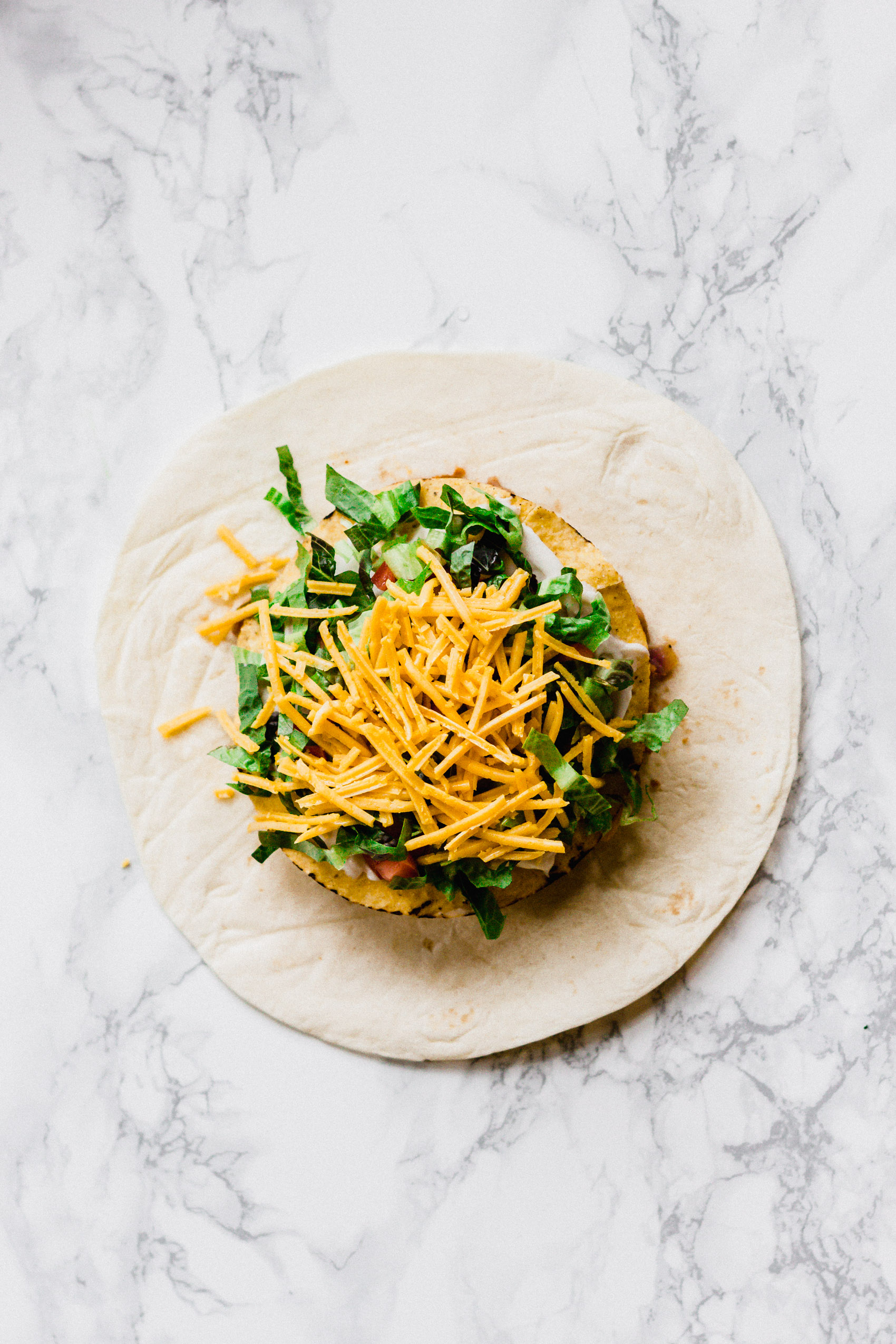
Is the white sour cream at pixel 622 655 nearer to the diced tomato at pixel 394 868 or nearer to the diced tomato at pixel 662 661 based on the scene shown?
the diced tomato at pixel 662 661

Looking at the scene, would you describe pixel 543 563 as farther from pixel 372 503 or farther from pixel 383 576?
pixel 372 503

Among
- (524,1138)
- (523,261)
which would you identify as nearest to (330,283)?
(523,261)

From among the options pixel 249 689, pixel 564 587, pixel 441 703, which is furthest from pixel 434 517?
pixel 249 689

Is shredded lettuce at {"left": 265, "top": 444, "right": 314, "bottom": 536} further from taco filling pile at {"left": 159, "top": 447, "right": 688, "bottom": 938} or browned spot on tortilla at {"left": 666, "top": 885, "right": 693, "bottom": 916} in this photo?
browned spot on tortilla at {"left": 666, "top": 885, "right": 693, "bottom": 916}

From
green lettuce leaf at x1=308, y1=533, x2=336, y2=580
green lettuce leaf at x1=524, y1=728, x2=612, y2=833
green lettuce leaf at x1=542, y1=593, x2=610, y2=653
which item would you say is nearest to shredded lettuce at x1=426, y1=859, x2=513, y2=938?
green lettuce leaf at x1=524, y1=728, x2=612, y2=833

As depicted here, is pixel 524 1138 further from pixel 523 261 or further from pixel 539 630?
pixel 523 261

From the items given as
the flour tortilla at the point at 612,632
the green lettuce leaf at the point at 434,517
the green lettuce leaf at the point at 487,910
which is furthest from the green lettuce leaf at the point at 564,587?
the green lettuce leaf at the point at 487,910
